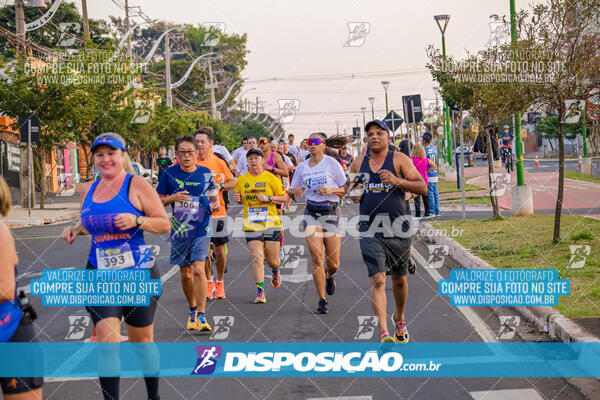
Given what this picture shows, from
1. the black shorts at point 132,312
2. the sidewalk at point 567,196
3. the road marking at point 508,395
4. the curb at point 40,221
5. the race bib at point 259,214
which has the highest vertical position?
the race bib at point 259,214

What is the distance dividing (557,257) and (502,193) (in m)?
16.4

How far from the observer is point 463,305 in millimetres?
8719

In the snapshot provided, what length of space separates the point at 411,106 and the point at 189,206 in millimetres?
13456

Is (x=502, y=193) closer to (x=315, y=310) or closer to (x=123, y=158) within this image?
(x=315, y=310)

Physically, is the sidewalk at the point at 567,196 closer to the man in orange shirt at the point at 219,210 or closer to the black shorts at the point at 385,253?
the man in orange shirt at the point at 219,210

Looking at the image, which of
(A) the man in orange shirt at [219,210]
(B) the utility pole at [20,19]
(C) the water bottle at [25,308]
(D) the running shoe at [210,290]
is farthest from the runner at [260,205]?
(B) the utility pole at [20,19]

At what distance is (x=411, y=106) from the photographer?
66.7 ft

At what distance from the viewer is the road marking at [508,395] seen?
5.35 m

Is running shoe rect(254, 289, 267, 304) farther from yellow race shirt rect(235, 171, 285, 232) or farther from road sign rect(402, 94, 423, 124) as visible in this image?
road sign rect(402, 94, 423, 124)

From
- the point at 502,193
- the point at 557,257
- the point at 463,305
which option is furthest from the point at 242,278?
the point at 502,193

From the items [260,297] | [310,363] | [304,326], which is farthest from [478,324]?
[260,297]

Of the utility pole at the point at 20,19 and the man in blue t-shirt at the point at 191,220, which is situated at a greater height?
the utility pole at the point at 20,19

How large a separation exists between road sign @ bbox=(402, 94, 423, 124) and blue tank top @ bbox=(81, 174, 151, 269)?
1599cm

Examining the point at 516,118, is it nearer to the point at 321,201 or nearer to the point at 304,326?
the point at 321,201
